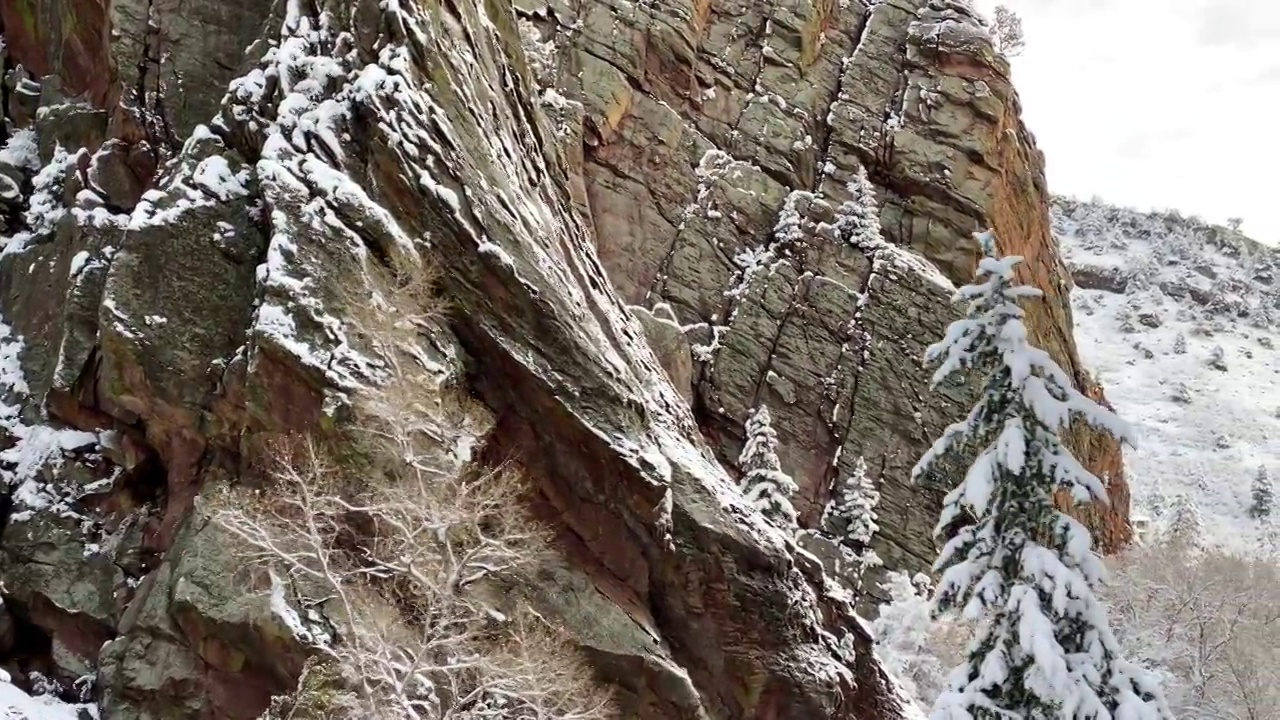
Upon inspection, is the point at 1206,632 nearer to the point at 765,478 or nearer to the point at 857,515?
the point at 857,515

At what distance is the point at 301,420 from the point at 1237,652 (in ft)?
76.2

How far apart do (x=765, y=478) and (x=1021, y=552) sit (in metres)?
17.7

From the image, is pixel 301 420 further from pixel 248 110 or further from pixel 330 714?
pixel 248 110

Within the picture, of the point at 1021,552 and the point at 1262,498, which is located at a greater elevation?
the point at 1262,498

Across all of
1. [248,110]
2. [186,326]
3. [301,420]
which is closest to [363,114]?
[248,110]

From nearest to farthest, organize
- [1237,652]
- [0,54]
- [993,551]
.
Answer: [993,551]
[1237,652]
[0,54]

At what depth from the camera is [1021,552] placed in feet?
33.7

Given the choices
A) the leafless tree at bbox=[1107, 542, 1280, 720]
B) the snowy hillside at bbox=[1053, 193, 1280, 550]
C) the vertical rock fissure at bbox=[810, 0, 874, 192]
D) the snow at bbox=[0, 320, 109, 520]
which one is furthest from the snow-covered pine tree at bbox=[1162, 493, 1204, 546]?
the snow at bbox=[0, 320, 109, 520]

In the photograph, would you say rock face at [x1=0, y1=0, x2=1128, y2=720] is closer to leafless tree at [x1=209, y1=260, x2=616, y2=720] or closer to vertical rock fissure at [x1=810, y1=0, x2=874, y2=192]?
leafless tree at [x1=209, y1=260, x2=616, y2=720]

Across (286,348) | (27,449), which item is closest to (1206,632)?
(286,348)

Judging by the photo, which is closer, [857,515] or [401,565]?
[401,565]

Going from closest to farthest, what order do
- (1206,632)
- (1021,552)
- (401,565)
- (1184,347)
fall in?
(1021,552)
(401,565)
(1206,632)
(1184,347)

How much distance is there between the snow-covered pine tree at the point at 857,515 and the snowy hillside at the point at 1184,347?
32.5 m

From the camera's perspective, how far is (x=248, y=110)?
20297 mm
